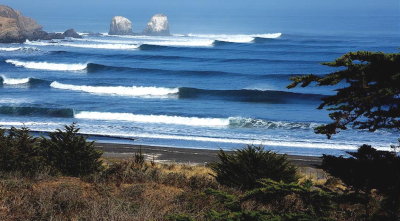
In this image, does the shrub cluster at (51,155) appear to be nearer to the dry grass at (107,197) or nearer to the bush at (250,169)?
the dry grass at (107,197)

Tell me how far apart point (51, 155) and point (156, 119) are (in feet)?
69.6

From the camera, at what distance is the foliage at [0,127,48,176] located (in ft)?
47.4

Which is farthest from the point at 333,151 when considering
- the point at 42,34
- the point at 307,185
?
the point at 42,34

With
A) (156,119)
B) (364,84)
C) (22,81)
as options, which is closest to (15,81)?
(22,81)

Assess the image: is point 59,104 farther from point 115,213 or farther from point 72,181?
point 115,213

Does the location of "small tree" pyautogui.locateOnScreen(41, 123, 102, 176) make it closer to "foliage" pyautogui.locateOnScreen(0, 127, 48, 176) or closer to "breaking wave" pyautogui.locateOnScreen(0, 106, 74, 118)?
"foliage" pyautogui.locateOnScreen(0, 127, 48, 176)

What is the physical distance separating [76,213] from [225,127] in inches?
991

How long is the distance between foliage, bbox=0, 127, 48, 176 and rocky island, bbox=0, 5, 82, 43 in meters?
91.3

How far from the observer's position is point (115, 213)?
908cm

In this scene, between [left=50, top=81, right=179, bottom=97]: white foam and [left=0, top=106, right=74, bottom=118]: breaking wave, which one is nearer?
[left=0, top=106, right=74, bottom=118]: breaking wave

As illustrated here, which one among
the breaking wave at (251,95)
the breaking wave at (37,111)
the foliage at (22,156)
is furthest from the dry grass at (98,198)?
the breaking wave at (251,95)

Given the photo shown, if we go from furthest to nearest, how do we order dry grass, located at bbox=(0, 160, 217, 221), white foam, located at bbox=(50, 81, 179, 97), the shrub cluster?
white foam, located at bbox=(50, 81, 179, 97)
the shrub cluster
dry grass, located at bbox=(0, 160, 217, 221)

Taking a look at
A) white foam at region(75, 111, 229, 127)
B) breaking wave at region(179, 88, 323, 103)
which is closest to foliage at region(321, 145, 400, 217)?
white foam at region(75, 111, 229, 127)

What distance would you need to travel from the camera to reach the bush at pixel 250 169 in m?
13.7
